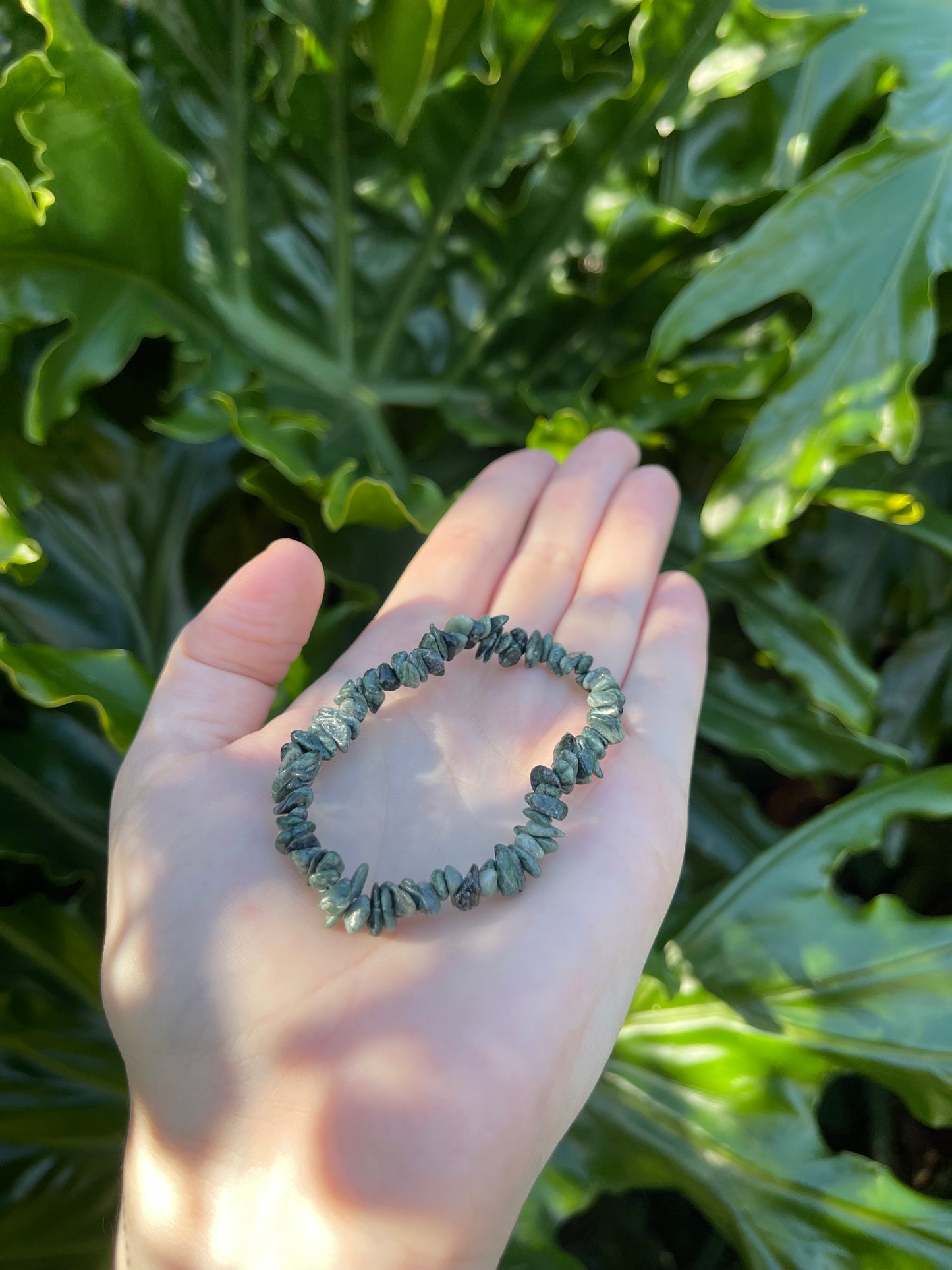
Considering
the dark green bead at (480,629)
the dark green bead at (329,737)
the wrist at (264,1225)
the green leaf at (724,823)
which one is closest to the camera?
the wrist at (264,1225)

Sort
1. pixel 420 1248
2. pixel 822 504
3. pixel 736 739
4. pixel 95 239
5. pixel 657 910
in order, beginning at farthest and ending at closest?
pixel 822 504 < pixel 736 739 < pixel 95 239 < pixel 657 910 < pixel 420 1248

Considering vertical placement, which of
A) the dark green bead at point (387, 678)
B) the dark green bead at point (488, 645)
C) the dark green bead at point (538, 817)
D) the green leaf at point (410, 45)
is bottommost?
the dark green bead at point (538, 817)

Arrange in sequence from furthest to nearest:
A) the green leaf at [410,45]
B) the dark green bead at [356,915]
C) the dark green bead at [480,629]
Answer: the green leaf at [410,45] → the dark green bead at [480,629] → the dark green bead at [356,915]

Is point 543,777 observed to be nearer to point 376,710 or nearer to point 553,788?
point 553,788

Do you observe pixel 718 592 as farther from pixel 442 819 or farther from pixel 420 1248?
pixel 420 1248

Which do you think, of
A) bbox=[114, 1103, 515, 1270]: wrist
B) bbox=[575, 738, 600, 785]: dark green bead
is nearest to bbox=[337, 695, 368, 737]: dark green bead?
bbox=[575, 738, 600, 785]: dark green bead

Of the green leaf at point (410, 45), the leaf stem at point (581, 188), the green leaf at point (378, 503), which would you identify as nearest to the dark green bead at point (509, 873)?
the green leaf at point (378, 503)

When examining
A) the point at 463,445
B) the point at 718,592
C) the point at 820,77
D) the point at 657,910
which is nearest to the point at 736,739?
the point at 718,592

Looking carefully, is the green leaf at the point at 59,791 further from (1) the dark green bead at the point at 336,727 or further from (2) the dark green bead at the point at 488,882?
(2) the dark green bead at the point at 488,882
